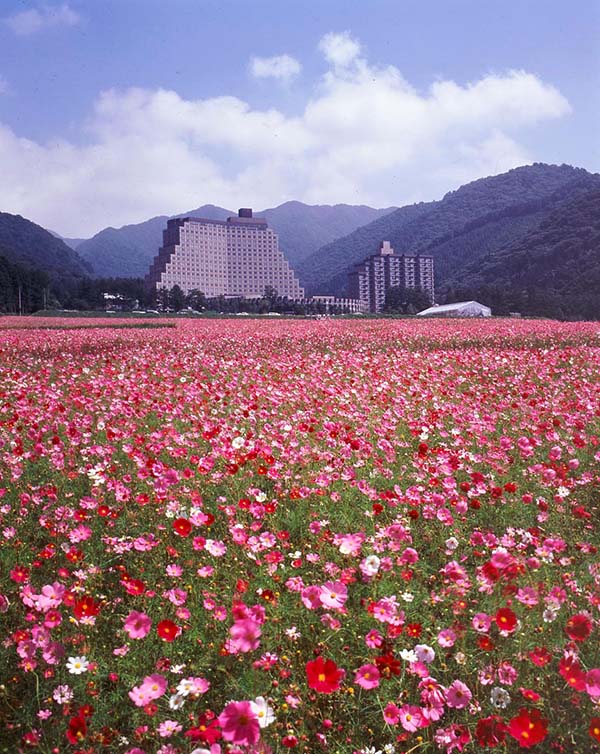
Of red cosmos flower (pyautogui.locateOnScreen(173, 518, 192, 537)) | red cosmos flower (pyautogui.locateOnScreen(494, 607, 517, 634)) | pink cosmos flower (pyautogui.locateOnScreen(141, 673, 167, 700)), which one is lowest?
pink cosmos flower (pyautogui.locateOnScreen(141, 673, 167, 700))

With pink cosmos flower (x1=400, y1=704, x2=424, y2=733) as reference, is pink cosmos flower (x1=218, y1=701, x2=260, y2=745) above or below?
above

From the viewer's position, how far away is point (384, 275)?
172250 millimetres

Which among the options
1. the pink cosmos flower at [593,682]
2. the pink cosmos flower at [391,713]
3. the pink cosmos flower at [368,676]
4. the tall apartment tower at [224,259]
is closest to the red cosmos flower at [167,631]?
the pink cosmos flower at [368,676]

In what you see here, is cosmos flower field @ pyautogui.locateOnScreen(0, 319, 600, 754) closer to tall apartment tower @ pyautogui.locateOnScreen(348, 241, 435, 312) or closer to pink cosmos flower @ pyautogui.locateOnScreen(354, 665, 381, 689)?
pink cosmos flower @ pyautogui.locateOnScreen(354, 665, 381, 689)

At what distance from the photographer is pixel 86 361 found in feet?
37.2

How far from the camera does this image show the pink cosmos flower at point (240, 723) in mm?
1641

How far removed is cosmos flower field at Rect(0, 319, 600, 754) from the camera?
2.16 m

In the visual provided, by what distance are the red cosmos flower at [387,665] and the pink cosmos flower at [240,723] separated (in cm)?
60

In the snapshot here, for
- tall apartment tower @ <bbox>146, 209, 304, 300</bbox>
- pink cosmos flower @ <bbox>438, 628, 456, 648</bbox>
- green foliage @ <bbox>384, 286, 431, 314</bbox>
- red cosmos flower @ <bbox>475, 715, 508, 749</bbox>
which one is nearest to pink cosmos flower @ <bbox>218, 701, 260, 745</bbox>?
red cosmos flower @ <bbox>475, 715, 508, 749</bbox>

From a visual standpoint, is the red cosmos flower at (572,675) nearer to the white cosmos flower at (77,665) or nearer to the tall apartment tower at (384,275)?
the white cosmos flower at (77,665)

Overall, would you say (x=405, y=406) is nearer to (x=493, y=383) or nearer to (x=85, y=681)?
(x=493, y=383)

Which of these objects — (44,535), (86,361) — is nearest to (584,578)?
(44,535)

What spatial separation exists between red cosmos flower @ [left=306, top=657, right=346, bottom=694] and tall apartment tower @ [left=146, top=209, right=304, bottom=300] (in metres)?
167

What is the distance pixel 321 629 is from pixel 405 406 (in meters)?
4.41
